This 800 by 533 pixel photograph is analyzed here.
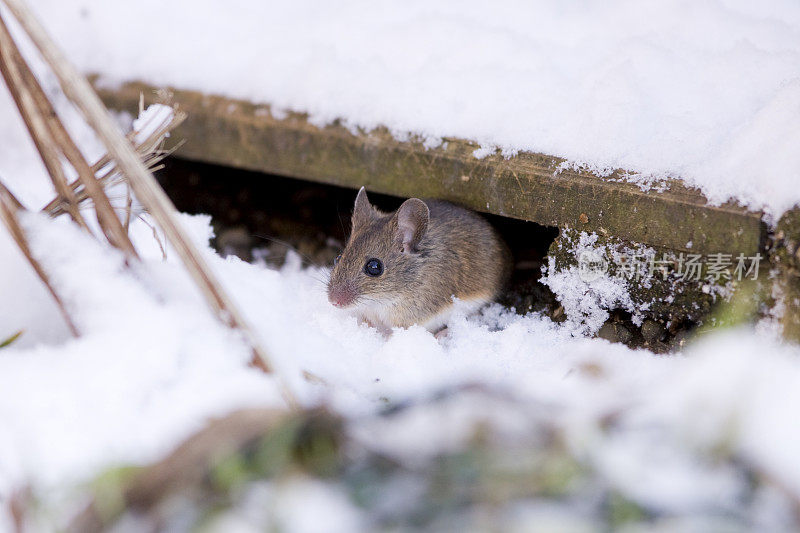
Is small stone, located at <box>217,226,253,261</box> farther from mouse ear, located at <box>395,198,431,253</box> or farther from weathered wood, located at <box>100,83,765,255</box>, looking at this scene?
mouse ear, located at <box>395,198,431,253</box>

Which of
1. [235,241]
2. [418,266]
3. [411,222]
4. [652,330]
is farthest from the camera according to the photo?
[235,241]

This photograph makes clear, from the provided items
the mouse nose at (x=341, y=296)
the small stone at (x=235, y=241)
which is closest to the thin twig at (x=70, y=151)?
the mouse nose at (x=341, y=296)

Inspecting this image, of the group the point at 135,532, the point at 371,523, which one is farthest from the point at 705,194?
the point at 135,532

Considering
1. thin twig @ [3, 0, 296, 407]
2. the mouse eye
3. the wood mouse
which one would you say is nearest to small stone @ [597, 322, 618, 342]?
the wood mouse

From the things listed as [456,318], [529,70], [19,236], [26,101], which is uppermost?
[529,70]

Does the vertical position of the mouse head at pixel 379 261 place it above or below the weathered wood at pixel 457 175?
below

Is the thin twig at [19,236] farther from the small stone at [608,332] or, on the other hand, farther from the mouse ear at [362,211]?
the small stone at [608,332]

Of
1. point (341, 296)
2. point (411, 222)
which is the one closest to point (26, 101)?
point (341, 296)

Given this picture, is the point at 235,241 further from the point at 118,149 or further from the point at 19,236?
the point at 118,149
